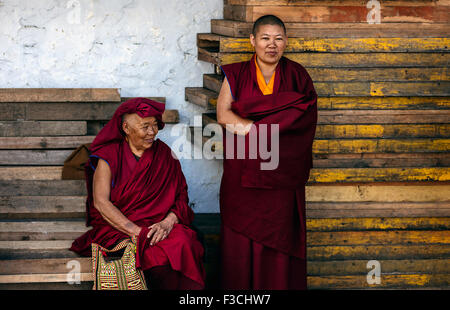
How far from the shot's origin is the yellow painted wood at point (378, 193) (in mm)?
4320

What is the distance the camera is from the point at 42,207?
4207 mm

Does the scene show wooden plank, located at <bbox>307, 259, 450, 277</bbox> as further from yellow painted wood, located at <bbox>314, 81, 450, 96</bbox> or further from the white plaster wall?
the white plaster wall

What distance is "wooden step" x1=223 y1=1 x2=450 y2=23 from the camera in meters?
4.11

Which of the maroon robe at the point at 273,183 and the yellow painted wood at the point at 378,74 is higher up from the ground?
the yellow painted wood at the point at 378,74

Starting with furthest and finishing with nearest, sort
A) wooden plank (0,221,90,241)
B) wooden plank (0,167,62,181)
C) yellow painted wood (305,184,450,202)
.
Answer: wooden plank (0,167,62,181) → yellow painted wood (305,184,450,202) → wooden plank (0,221,90,241)

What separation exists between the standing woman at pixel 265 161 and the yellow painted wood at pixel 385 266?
1.40 feet

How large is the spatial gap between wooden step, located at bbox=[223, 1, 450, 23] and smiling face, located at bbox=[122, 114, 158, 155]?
3.35ft

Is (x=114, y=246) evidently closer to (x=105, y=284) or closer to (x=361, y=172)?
(x=105, y=284)

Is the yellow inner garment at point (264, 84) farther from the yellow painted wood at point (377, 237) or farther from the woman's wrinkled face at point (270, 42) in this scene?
the yellow painted wood at point (377, 237)

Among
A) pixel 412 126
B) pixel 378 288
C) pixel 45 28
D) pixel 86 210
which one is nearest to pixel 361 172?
pixel 412 126

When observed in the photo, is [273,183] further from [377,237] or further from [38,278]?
[38,278]

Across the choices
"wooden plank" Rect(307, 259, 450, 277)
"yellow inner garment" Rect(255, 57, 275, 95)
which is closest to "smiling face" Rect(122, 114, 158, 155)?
"yellow inner garment" Rect(255, 57, 275, 95)

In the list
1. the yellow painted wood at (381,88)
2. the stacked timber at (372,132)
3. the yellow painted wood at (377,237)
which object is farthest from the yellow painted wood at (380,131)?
the yellow painted wood at (377,237)
